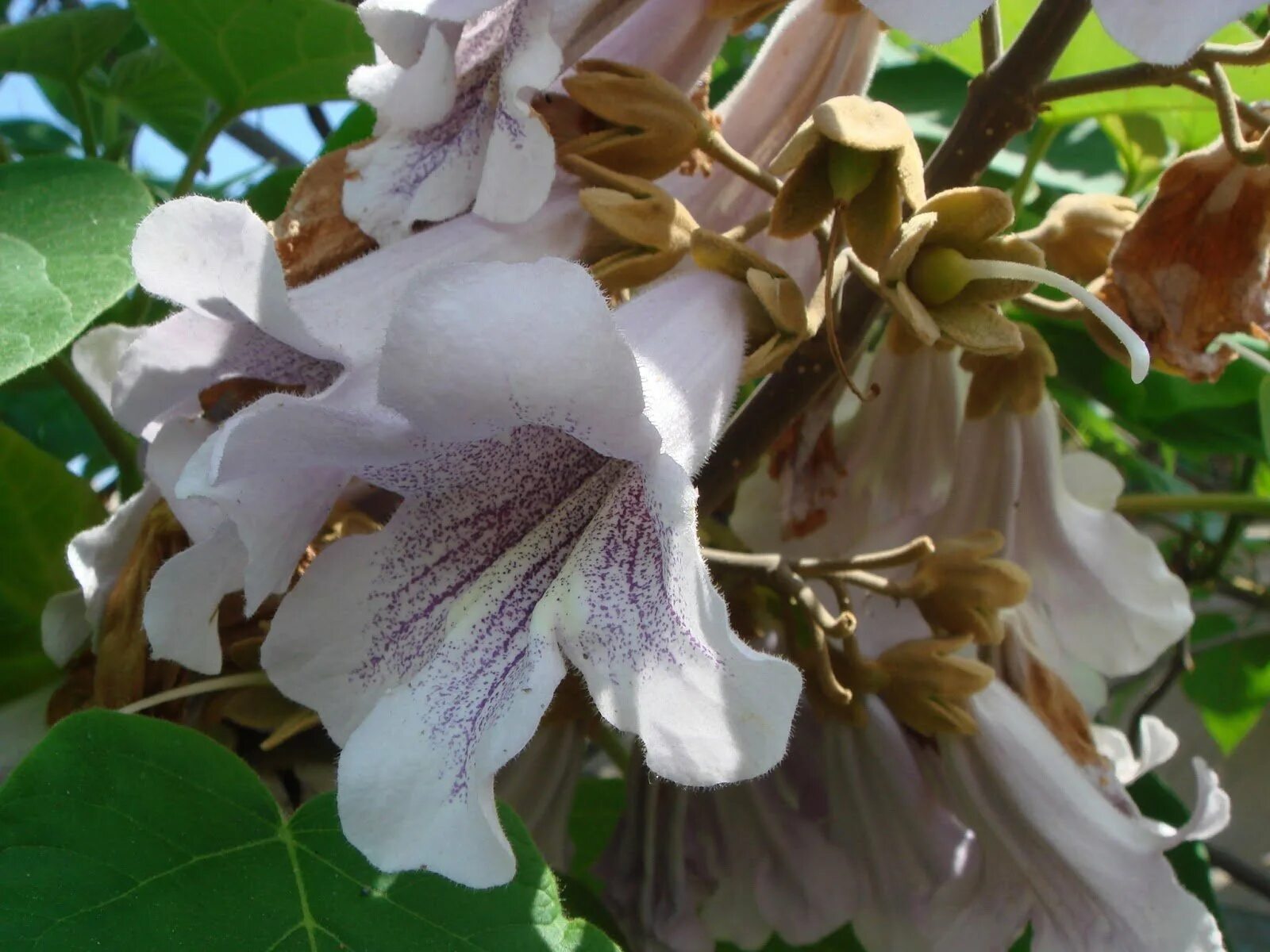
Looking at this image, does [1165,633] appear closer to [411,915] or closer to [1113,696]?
[411,915]

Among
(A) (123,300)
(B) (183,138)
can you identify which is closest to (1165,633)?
(A) (123,300)

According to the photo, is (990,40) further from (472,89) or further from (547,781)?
(547,781)

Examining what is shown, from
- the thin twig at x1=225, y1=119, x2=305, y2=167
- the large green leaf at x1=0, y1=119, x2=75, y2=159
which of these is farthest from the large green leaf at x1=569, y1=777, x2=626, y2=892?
the thin twig at x1=225, y1=119, x2=305, y2=167

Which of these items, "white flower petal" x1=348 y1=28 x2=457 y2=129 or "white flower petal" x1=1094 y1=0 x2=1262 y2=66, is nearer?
"white flower petal" x1=1094 y1=0 x2=1262 y2=66

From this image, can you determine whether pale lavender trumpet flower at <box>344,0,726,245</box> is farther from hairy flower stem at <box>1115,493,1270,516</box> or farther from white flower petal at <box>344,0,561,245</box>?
hairy flower stem at <box>1115,493,1270,516</box>

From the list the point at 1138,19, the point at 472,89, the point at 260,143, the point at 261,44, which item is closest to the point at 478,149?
the point at 472,89

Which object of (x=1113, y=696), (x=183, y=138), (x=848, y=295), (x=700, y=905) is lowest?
(x=1113, y=696)
